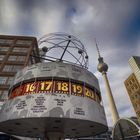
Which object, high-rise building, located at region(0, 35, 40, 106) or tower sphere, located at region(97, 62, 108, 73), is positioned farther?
tower sphere, located at region(97, 62, 108, 73)

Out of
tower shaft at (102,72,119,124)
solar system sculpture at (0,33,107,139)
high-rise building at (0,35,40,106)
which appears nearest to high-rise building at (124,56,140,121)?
tower shaft at (102,72,119,124)

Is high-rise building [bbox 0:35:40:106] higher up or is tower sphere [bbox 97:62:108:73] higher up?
tower sphere [bbox 97:62:108:73]

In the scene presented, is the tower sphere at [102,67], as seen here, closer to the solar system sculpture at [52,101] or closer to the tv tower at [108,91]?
the tv tower at [108,91]

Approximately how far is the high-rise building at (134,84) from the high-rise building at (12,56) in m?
48.0

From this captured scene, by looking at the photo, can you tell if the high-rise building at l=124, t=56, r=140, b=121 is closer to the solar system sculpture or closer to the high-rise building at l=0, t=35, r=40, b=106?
the high-rise building at l=0, t=35, r=40, b=106

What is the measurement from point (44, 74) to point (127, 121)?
123ft

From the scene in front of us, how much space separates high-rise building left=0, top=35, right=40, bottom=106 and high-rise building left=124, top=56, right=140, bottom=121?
47985mm

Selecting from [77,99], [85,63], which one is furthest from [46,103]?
[85,63]

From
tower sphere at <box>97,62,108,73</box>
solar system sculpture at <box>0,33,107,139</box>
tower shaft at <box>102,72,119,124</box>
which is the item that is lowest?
solar system sculpture at <box>0,33,107,139</box>

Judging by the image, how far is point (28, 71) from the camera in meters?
17.2

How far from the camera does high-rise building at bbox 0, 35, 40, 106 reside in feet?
154

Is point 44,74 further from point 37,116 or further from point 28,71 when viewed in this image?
point 37,116

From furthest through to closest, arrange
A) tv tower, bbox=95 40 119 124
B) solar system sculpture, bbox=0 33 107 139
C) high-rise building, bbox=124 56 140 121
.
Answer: tv tower, bbox=95 40 119 124 → high-rise building, bbox=124 56 140 121 → solar system sculpture, bbox=0 33 107 139

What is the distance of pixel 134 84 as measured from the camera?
85500mm
